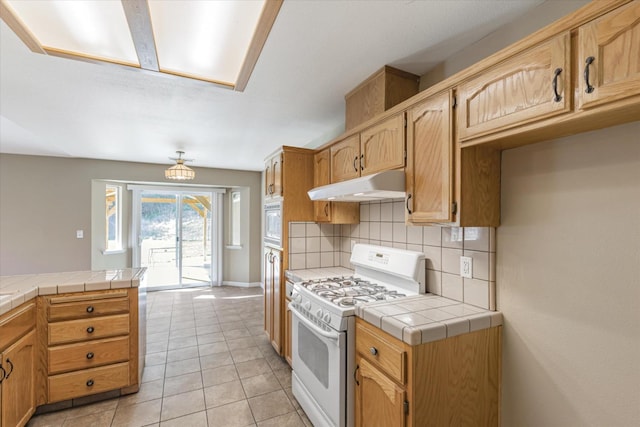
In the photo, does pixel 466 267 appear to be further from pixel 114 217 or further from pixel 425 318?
pixel 114 217

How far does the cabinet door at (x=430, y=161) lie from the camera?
1398 mm

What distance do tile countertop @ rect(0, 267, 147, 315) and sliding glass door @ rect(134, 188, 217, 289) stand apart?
3.30 m

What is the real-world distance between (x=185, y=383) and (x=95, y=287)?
107cm

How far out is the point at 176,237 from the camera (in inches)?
221

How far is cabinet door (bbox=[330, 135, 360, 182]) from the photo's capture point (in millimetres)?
2100

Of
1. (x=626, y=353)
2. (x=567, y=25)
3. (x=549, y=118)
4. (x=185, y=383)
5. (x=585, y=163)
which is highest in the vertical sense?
(x=567, y=25)

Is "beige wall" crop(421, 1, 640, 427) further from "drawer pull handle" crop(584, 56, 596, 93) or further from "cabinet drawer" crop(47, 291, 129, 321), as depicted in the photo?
"cabinet drawer" crop(47, 291, 129, 321)

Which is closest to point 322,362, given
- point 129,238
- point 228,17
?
point 228,17

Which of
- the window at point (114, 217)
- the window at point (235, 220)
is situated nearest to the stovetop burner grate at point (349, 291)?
the window at point (235, 220)

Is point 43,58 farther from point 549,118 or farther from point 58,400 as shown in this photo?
point 549,118

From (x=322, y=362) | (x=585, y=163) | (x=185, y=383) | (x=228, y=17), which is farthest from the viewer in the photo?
(x=185, y=383)

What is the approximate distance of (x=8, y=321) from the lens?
1647 millimetres

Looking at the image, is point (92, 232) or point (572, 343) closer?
point (572, 343)

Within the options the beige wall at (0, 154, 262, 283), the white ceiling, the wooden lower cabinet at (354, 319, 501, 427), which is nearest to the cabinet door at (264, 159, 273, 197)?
the white ceiling
